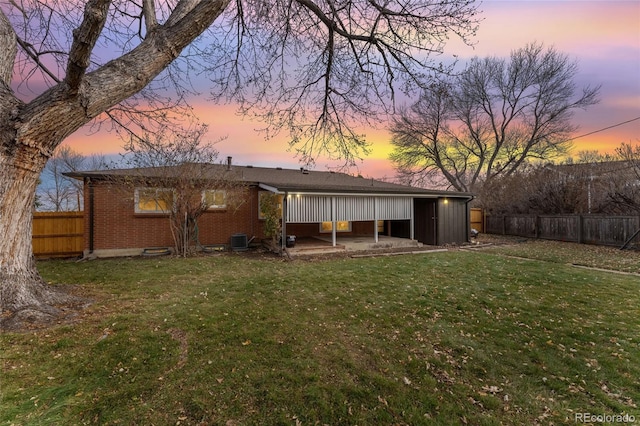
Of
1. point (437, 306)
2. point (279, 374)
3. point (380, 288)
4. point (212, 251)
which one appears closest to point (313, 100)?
point (380, 288)

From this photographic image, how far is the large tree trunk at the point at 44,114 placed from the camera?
3.18 meters

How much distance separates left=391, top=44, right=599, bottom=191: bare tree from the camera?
790 inches

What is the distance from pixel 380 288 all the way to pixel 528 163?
23.8m

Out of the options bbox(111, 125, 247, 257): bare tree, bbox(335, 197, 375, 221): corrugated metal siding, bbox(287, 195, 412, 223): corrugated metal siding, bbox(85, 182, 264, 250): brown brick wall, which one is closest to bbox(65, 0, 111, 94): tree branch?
A: bbox(111, 125, 247, 257): bare tree

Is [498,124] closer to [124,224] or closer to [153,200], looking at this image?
[153,200]

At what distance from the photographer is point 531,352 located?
133 inches

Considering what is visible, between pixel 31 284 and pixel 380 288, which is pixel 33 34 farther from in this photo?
pixel 380 288

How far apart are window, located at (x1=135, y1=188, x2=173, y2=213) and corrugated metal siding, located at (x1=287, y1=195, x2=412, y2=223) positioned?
4139 mm

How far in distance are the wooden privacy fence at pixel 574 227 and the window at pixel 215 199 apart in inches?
648

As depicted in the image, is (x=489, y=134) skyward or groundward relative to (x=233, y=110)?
skyward

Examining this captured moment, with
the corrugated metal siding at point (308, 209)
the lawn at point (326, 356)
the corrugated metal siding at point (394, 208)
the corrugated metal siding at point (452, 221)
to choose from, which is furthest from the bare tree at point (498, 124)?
the lawn at point (326, 356)

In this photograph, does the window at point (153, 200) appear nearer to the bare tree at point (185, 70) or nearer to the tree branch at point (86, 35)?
the bare tree at point (185, 70)

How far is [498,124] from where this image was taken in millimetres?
23250

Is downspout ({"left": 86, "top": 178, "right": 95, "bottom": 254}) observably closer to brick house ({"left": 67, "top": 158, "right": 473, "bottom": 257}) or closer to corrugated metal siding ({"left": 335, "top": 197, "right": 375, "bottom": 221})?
brick house ({"left": 67, "top": 158, "right": 473, "bottom": 257})
